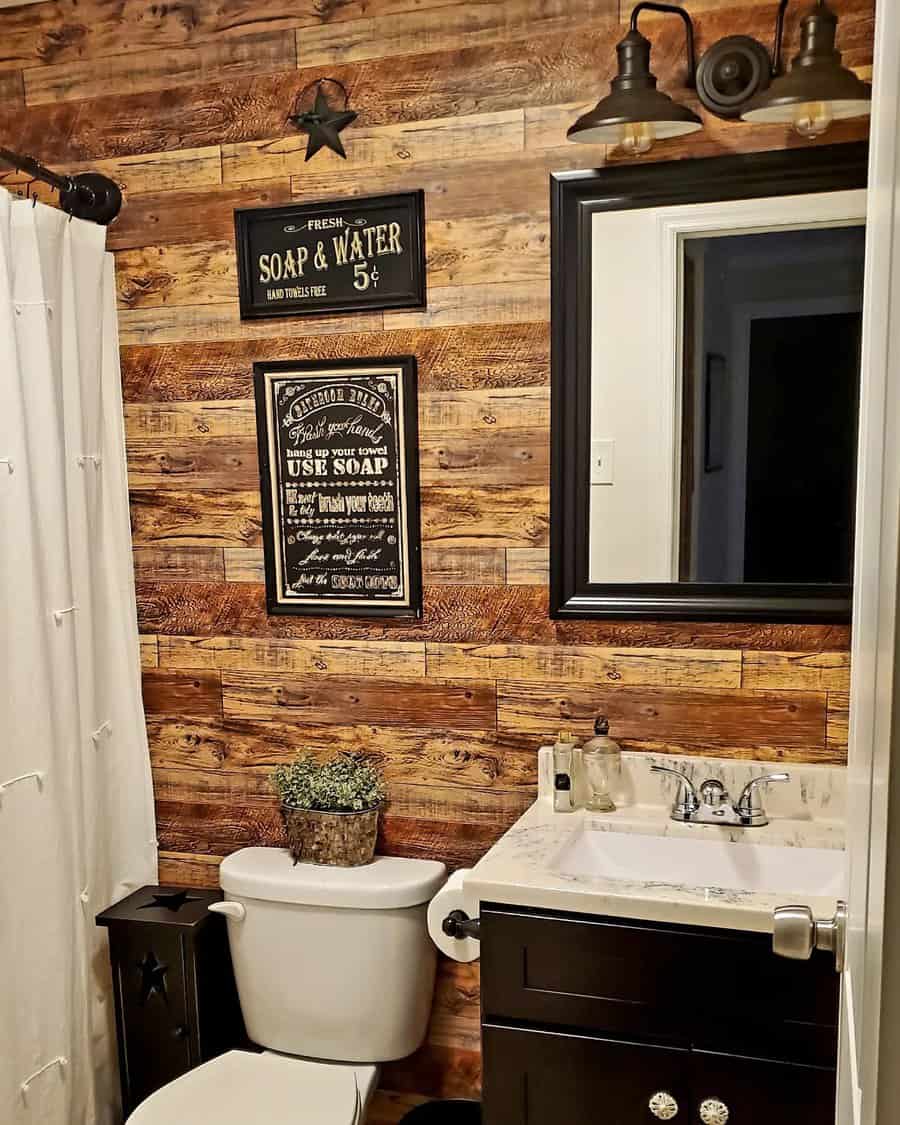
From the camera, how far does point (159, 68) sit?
2.44m

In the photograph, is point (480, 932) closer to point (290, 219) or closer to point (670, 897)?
point (670, 897)

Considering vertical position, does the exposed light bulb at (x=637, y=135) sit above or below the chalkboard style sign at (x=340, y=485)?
above

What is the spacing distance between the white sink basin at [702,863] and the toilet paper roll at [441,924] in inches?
8.6

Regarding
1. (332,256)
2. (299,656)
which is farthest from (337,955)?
(332,256)

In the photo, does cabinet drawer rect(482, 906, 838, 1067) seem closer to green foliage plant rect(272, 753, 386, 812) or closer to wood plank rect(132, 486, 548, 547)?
green foliage plant rect(272, 753, 386, 812)

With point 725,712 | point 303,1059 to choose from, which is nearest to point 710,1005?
point 725,712

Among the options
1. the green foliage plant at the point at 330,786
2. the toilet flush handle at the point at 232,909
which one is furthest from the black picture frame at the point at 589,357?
the toilet flush handle at the point at 232,909

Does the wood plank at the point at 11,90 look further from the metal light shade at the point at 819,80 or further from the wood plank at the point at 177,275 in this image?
the metal light shade at the point at 819,80

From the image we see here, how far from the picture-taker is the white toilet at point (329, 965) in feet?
7.37

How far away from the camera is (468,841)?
7.93ft

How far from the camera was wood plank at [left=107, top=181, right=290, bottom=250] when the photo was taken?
7.91ft

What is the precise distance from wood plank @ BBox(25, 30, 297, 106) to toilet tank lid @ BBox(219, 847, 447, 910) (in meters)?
1.74

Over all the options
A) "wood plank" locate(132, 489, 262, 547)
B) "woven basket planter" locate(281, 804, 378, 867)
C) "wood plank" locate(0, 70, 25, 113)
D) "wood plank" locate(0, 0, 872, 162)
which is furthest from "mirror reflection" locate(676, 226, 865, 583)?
"wood plank" locate(0, 70, 25, 113)

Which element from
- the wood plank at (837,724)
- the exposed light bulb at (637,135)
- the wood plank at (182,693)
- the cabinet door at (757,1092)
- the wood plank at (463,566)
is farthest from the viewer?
the wood plank at (182,693)
